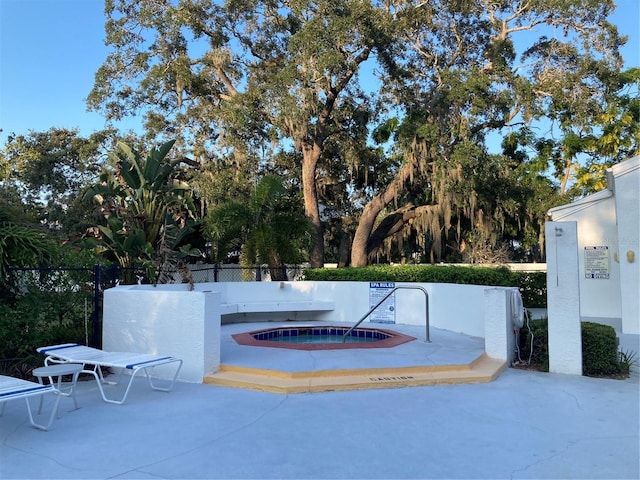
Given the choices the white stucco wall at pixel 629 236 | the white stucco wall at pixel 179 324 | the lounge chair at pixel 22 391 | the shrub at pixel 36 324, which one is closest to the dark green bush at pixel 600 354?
the white stucco wall at pixel 179 324

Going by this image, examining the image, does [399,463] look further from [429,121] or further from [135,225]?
[429,121]

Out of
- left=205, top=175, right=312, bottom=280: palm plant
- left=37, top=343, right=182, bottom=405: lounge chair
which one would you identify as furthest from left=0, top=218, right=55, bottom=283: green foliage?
left=205, top=175, right=312, bottom=280: palm plant

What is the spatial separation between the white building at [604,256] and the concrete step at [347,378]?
141 centimetres

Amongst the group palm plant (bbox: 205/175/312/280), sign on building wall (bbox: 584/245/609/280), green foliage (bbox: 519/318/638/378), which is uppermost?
palm plant (bbox: 205/175/312/280)

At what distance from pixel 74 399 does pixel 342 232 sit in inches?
718

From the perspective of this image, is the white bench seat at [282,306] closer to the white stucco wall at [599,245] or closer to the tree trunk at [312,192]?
the tree trunk at [312,192]

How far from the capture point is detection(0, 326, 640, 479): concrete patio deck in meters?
3.54

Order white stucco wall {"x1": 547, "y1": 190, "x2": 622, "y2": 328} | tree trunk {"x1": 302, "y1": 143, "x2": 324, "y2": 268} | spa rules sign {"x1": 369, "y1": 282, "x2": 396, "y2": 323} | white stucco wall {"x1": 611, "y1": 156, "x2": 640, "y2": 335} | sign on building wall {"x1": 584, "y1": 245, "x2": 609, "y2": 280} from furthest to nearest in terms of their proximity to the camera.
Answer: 1. tree trunk {"x1": 302, "y1": 143, "x2": 324, "y2": 268}
2. sign on building wall {"x1": 584, "y1": 245, "x2": 609, "y2": 280}
3. white stucco wall {"x1": 547, "y1": 190, "x2": 622, "y2": 328}
4. spa rules sign {"x1": 369, "y1": 282, "x2": 396, "y2": 323}
5. white stucco wall {"x1": 611, "y1": 156, "x2": 640, "y2": 335}

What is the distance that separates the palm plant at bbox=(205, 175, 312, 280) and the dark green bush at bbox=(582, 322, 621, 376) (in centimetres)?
899

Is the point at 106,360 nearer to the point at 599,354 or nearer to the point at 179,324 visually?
the point at 179,324

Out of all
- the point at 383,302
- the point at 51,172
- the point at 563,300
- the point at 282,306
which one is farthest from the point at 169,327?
the point at 51,172

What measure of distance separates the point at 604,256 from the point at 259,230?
9.53m

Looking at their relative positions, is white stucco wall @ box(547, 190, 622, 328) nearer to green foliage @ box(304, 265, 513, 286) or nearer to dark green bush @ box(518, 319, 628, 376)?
green foliage @ box(304, 265, 513, 286)

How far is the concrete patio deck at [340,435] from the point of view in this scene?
3.54 m
